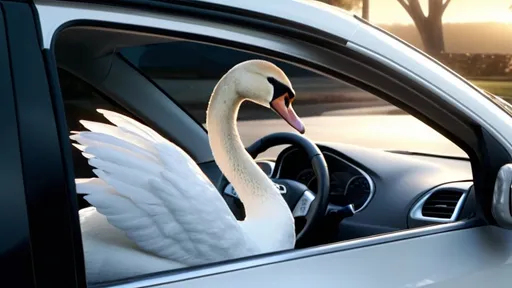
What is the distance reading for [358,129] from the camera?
7.98 meters

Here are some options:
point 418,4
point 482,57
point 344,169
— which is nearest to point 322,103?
point 344,169

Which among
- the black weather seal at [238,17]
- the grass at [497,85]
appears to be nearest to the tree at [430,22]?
the grass at [497,85]

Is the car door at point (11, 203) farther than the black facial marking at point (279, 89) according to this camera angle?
No

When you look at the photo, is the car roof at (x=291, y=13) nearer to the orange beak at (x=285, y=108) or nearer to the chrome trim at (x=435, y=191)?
the orange beak at (x=285, y=108)

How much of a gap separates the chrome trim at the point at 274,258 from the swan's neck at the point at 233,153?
621mm

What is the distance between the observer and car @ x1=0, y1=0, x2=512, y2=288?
1.53 m

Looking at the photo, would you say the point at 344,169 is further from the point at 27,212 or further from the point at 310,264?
the point at 27,212

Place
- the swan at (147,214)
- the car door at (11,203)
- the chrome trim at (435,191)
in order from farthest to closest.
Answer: the chrome trim at (435,191)
the swan at (147,214)
the car door at (11,203)

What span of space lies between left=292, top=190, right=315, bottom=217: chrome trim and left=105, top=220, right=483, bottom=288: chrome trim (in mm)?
893

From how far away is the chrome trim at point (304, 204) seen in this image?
9.86ft

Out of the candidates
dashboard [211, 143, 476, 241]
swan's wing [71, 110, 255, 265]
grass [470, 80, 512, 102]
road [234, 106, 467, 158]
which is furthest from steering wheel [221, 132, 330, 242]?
grass [470, 80, 512, 102]

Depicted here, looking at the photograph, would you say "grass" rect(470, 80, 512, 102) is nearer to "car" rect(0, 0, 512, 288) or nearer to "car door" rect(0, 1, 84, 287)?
"car" rect(0, 0, 512, 288)

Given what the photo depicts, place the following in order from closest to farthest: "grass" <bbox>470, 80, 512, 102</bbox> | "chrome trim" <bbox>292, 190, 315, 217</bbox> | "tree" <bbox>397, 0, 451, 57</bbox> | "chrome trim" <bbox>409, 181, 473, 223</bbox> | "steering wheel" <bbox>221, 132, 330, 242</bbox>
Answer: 1. "chrome trim" <bbox>409, 181, 473, 223</bbox>
2. "steering wheel" <bbox>221, 132, 330, 242</bbox>
3. "chrome trim" <bbox>292, 190, 315, 217</bbox>
4. "grass" <bbox>470, 80, 512, 102</bbox>
5. "tree" <bbox>397, 0, 451, 57</bbox>

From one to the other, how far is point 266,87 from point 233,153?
0.25 metres
